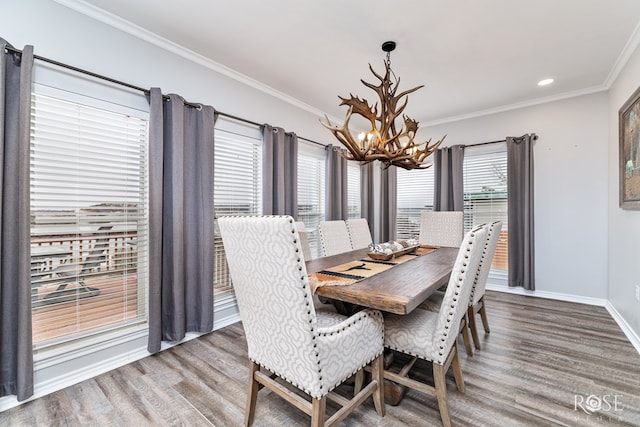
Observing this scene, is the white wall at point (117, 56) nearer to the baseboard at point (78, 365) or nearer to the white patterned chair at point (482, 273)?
the baseboard at point (78, 365)

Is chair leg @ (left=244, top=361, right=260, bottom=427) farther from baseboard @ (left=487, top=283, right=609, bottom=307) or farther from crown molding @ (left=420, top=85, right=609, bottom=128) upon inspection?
crown molding @ (left=420, top=85, right=609, bottom=128)

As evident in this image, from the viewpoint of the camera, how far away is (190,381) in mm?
1964

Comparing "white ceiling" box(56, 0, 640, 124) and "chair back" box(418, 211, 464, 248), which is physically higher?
"white ceiling" box(56, 0, 640, 124)

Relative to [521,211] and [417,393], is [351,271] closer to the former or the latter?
[417,393]

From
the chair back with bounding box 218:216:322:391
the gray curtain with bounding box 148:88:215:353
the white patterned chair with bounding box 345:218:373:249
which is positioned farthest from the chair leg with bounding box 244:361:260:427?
the white patterned chair with bounding box 345:218:373:249

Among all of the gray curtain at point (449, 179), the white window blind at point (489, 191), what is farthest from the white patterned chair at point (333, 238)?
the white window blind at point (489, 191)

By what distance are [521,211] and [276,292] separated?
152 inches

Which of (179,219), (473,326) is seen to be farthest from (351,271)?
(179,219)

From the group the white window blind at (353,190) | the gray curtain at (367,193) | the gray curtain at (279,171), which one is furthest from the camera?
the gray curtain at (367,193)

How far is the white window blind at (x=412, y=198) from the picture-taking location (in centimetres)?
482

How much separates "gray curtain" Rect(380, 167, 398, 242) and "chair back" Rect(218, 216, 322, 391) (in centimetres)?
386

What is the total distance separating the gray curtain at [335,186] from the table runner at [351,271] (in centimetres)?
174

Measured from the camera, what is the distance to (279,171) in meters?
3.30

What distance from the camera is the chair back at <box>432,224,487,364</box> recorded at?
142 cm
